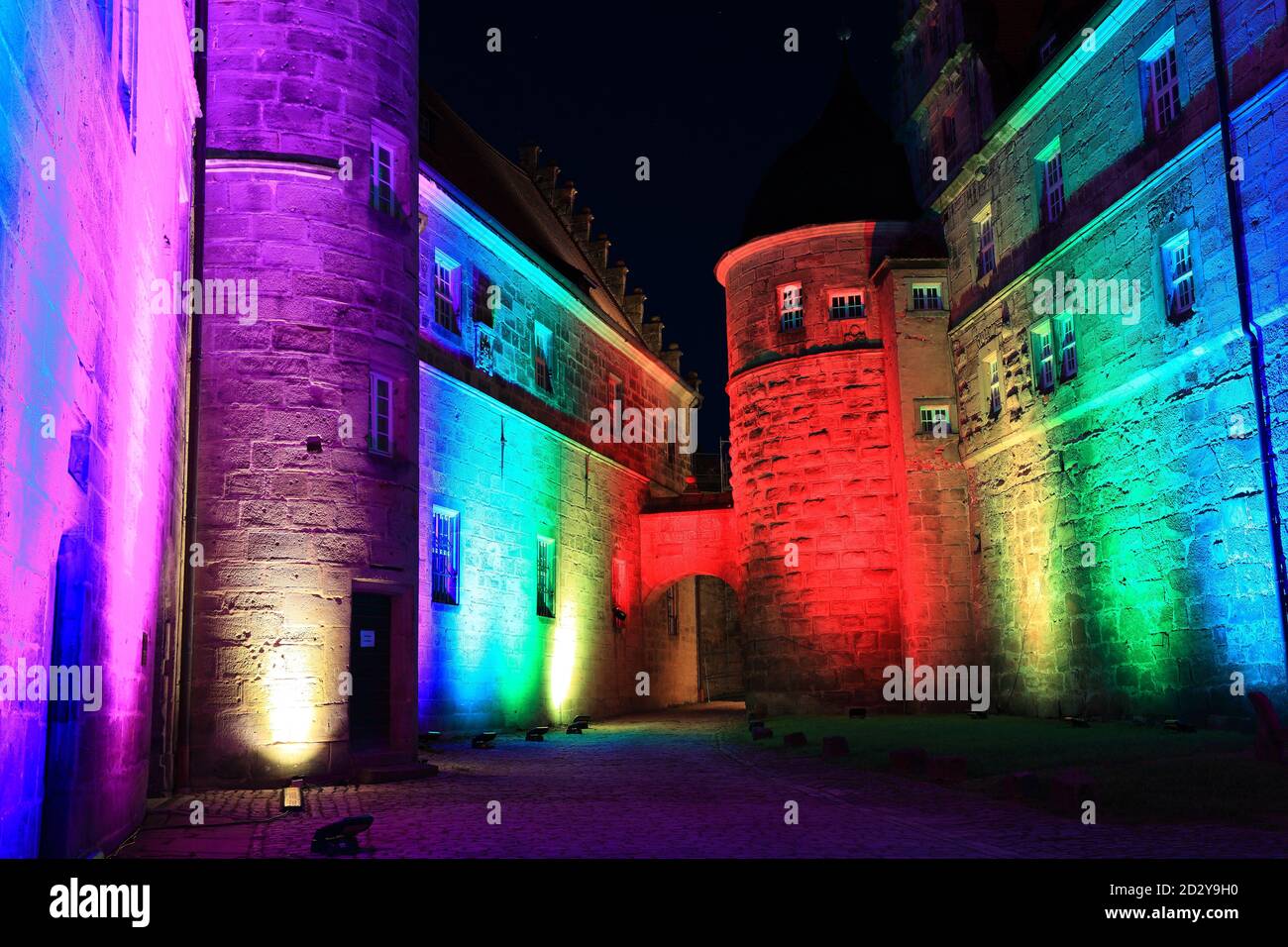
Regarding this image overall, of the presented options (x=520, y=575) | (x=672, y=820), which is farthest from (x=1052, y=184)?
(x=672, y=820)

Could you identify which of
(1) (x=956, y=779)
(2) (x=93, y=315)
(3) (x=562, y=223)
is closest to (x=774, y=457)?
(3) (x=562, y=223)

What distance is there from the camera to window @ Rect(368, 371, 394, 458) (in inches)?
605

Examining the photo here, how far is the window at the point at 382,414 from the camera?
15375 millimetres

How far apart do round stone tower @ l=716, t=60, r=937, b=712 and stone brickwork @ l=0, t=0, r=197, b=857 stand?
55.0 feet

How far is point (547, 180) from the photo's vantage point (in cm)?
3638

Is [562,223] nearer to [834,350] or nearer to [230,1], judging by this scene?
[834,350]

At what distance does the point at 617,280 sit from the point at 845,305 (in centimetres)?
1154

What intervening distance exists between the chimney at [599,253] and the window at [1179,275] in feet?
69.2

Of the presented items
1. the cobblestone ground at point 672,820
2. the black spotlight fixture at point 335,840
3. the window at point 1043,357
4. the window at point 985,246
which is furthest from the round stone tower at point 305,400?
the window at point 985,246

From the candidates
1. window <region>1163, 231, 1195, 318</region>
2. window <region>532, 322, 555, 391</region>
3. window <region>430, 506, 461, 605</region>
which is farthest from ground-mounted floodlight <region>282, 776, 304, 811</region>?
window <region>532, 322, 555, 391</region>

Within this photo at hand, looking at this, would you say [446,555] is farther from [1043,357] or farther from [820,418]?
[1043,357]

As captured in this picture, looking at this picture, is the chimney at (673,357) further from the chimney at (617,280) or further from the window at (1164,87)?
the window at (1164,87)
